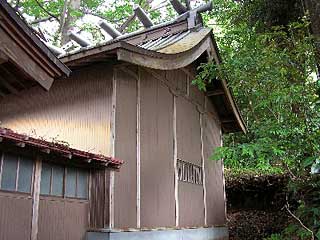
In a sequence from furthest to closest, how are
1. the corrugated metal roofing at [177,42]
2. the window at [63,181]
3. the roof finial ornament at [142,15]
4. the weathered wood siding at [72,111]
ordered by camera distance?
the roof finial ornament at [142,15] < the corrugated metal roofing at [177,42] < the weathered wood siding at [72,111] < the window at [63,181]

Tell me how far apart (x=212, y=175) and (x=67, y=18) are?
36.3ft

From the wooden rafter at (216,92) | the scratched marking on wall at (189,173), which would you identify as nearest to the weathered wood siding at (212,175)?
the wooden rafter at (216,92)

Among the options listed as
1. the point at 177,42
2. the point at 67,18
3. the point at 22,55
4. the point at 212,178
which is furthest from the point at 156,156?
the point at 67,18

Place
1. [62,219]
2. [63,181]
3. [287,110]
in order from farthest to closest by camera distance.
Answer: [287,110] < [63,181] < [62,219]

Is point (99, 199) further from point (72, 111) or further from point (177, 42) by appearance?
point (177, 42)

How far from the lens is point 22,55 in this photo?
143 inches

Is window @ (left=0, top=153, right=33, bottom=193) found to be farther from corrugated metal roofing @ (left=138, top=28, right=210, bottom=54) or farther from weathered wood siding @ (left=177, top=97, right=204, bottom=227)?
weathered wood siding @ (left=177, top=97, right=204, bottom=227)

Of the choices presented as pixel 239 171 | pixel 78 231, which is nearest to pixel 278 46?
pixel 78 231

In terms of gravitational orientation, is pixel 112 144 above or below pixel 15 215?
above

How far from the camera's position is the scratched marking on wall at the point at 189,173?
873cm

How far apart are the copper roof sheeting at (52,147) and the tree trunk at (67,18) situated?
12.5 m

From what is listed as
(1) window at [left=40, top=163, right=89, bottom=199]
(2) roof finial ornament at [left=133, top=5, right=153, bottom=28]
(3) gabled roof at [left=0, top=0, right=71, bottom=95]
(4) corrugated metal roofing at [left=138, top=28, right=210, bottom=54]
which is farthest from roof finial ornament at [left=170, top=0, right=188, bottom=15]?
(3) gabled roof at [left=0, top=0, right=71, bottom=95]

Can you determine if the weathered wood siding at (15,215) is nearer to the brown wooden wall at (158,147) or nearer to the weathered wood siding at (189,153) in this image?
the brown wooden wall at (158,147)

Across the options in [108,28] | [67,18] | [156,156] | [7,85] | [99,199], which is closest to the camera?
[7,85]
